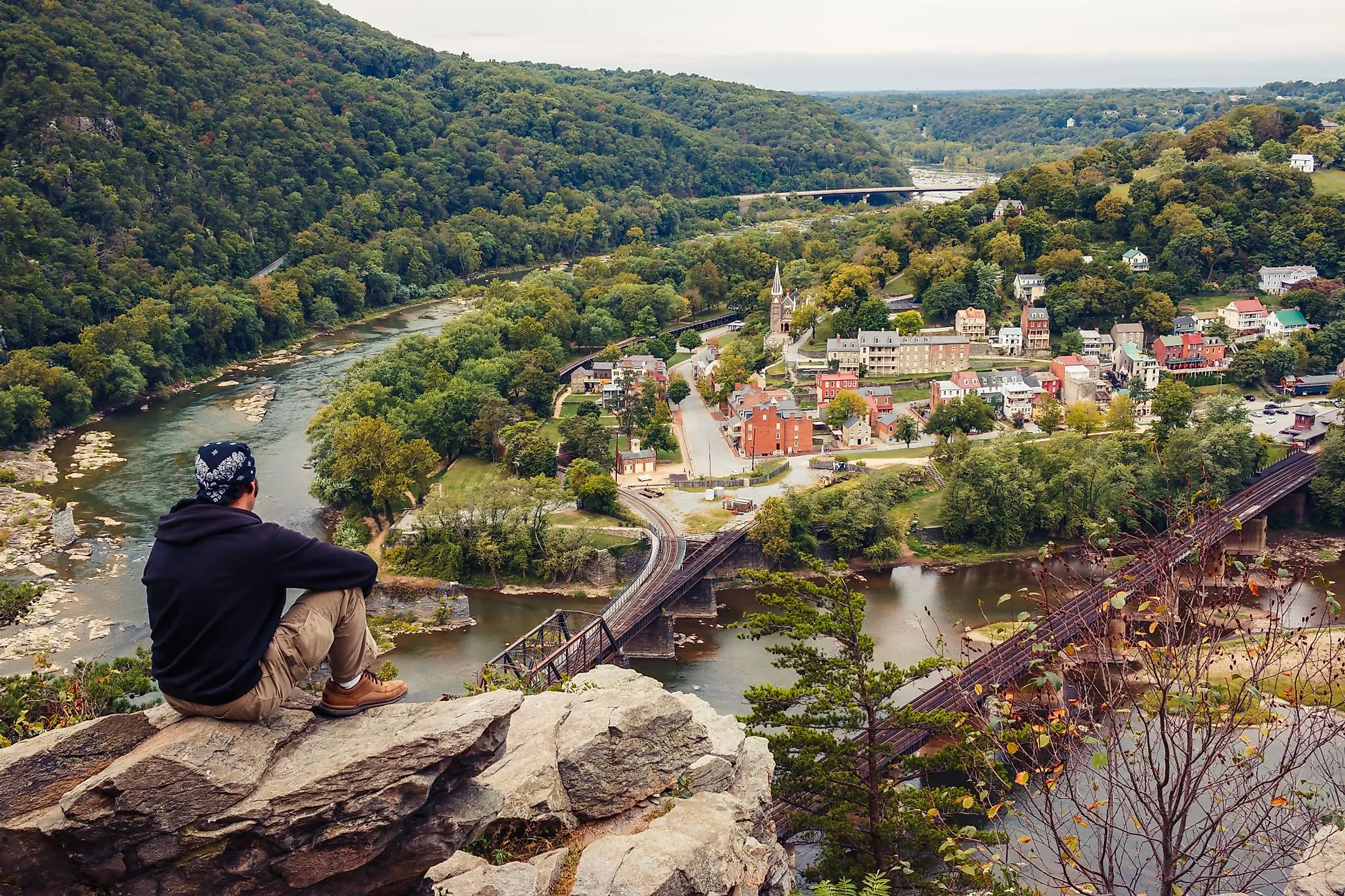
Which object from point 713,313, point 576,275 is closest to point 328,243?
point 576,275

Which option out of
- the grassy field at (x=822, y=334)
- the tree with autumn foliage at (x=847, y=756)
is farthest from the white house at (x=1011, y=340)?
the tree with autumn foliage at (x=847, y=756)

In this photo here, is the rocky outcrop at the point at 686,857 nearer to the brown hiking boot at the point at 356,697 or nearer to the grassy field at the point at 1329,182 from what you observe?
the brown hiking boot at the point at 356,697

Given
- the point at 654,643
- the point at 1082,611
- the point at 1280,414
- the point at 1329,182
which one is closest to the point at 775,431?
the point at 654,643

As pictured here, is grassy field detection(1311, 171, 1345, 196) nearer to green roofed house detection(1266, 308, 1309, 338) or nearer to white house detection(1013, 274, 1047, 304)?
green roofed house detection(1266, 308, 1309, 338)

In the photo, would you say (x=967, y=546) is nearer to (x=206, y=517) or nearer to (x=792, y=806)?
(x=792, y=806)

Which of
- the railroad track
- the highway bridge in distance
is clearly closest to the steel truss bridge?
the railroad track
